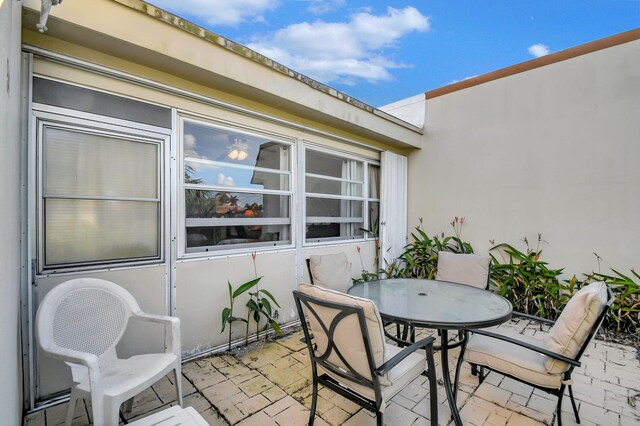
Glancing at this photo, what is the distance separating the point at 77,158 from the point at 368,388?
2.69 m

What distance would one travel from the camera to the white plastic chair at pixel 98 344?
160 cm

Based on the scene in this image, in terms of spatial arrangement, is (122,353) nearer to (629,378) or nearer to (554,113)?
(629,378)

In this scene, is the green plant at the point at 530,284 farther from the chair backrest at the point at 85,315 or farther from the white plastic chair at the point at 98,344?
the chair backrest at the point at 85,315

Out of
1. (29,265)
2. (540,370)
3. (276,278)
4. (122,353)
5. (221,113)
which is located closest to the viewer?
(540,370)

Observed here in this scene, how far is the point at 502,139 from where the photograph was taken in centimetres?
453

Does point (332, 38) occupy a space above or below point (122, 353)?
above

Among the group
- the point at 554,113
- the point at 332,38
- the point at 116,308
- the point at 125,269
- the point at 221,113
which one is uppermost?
the point at 332,38

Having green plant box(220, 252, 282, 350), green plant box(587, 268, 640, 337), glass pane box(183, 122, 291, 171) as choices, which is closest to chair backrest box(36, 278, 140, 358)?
green plant box(220, 252, 282, 350)

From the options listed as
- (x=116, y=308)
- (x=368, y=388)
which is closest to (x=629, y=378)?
(x=368, y=388)

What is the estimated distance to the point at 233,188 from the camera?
331cm

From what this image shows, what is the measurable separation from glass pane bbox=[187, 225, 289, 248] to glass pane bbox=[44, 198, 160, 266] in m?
0.38

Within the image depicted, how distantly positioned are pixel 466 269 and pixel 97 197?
3.74 m

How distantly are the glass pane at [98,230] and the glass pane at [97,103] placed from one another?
2.40 feet

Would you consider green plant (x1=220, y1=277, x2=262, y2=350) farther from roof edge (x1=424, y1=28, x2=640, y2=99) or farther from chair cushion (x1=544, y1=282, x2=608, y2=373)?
roof edge (x1=424, y1=28, x2=640, y2=99)
